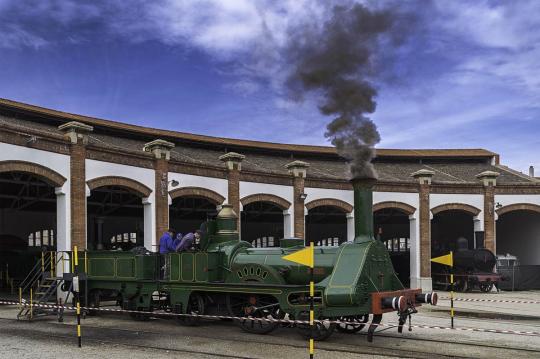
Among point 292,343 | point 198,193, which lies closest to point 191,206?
point 198,193

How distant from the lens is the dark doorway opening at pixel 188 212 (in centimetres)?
2595

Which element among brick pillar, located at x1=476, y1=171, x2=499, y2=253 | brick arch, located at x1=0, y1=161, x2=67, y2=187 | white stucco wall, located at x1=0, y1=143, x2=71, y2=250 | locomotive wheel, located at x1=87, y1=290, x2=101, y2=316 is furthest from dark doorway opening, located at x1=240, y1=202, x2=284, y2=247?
locomotive wheel, located at x1=87, y1=290, x2=101, y2=316

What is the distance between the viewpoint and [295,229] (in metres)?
24.7

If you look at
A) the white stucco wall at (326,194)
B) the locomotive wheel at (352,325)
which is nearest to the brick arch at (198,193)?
the white stucco wall at (326,194)

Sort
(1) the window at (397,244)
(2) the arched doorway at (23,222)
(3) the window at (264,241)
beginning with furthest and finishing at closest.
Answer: (1) the window at (397,244), (3) the window at (264,241), (2) the arched doorway at (23,222)

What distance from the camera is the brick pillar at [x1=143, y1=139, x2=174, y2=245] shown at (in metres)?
20.2

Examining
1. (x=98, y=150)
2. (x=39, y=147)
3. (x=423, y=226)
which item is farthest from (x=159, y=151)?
(x=423, y=226)

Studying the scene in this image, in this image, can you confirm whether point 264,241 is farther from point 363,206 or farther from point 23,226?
point 363,206

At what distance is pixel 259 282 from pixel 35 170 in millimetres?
9178

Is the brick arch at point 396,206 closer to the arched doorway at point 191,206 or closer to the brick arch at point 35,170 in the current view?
the arched doorway at point 191,206

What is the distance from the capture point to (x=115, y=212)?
2814cm

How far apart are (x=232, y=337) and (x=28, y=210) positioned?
63.8ft

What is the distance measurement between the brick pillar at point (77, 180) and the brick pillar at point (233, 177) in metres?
6.22

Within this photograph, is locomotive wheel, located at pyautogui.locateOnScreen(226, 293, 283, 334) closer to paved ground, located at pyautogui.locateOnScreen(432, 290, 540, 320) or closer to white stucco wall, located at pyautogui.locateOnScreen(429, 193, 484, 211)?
paved ground, located at pyautogui.locateOnScreen(432, 290, 540, 320)
